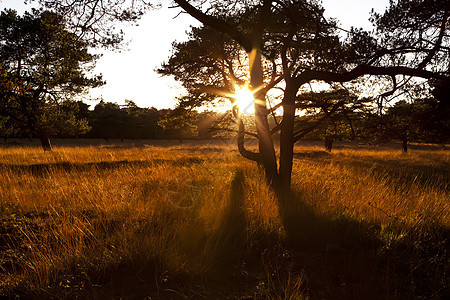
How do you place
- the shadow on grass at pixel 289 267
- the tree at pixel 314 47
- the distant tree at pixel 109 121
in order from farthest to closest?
the distant tree at pixel 109 121
the tree at pixel 314 47
the shadow on grass at pixel 289 267

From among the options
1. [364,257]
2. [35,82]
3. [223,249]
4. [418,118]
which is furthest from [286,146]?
[35,82]

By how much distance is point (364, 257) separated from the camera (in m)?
2.86

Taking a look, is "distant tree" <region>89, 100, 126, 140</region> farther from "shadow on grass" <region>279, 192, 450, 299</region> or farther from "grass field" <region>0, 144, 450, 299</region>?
"shadow on grass" <region>279, 192, 450, 299</region>

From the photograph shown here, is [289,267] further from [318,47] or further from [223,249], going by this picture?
[318,47]

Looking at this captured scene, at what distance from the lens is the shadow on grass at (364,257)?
7.52 ft

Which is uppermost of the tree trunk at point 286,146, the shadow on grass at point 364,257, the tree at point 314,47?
the tree at point 314,47

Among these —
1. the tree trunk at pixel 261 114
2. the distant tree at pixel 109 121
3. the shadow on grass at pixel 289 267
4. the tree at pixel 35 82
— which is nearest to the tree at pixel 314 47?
the tree trunk at pixel 261 114

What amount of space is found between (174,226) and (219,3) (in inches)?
208

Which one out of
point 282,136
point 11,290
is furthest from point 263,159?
point 11,290

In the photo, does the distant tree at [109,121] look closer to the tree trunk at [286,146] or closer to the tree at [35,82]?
the tree at [35,82]

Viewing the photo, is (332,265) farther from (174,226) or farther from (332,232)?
(174,226)

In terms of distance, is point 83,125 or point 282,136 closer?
point 282,136

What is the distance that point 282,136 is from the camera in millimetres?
5598

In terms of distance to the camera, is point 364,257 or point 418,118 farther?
point 418,118
